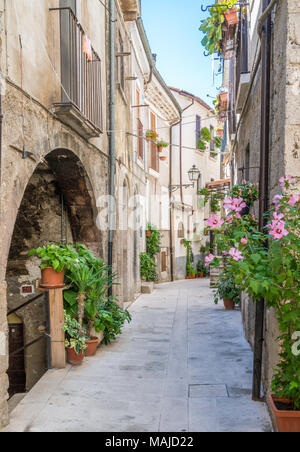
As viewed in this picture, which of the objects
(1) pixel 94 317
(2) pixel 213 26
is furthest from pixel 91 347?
(2) pixel 213 26

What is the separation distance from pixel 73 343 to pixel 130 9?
766 cm

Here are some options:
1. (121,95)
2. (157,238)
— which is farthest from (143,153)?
(121,95)

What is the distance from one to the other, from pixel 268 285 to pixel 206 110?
21.4 m

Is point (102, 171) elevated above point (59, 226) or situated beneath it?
elevated above

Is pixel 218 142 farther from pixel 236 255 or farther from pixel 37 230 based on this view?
pixel 236 255

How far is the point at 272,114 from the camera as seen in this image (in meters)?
3.84

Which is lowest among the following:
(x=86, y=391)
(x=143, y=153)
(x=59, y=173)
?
(x=86, y=391)

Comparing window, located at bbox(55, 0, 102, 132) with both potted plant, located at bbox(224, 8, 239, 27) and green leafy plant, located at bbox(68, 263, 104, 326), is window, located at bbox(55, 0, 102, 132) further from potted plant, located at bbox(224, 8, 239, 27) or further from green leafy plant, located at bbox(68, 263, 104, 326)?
potted plant, located at bbox(224, 8, 239, 27)

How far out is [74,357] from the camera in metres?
5.21

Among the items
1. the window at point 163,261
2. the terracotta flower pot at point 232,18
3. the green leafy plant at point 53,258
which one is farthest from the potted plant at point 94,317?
the window at point 163,261
